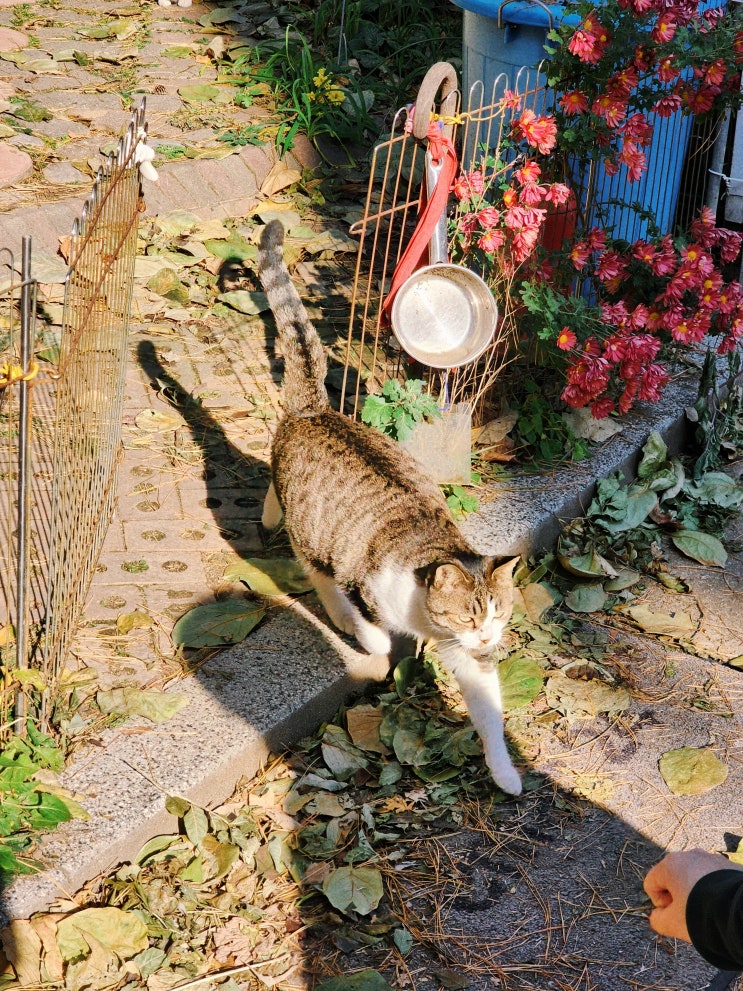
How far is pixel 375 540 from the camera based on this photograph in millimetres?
3377

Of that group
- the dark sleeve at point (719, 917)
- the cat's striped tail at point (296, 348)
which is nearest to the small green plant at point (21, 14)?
the cat's striped tail at point (296, 348)

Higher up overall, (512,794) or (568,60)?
(568,60)

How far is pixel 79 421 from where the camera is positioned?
3252 millimetres

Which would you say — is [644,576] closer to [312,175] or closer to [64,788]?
[64,788]

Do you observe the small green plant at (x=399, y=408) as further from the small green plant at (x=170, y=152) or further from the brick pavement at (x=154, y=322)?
the small green plant at (x=170, y=152)

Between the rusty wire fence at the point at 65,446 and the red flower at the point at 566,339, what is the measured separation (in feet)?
5.36

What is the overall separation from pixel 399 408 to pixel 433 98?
3.60ft

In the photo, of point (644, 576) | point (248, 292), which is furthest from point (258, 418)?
point (644, 576)

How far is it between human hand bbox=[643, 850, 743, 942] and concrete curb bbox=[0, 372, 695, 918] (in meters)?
1.38

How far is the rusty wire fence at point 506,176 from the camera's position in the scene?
13.2 feet

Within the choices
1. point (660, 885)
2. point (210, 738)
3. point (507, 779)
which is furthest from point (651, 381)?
point (660, 885)

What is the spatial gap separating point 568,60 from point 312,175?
2.87m

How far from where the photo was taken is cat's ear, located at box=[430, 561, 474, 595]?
9.90 feet

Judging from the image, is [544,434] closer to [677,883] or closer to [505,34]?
[505,34]
